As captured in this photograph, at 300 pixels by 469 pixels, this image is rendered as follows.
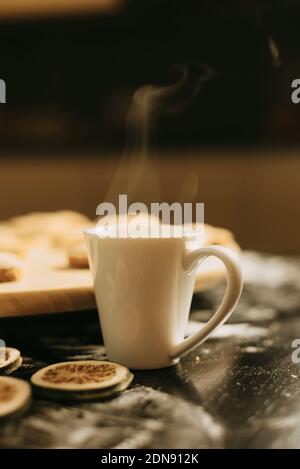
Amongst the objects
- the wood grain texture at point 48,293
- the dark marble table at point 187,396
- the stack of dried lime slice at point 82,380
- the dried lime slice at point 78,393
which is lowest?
the dark marble table at point 187,396

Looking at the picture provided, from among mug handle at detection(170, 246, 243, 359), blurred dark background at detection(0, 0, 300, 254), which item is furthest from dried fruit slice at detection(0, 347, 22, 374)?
blurred dark background at detection(0, 0, 300, 254)

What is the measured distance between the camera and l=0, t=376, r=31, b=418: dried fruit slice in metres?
0.51

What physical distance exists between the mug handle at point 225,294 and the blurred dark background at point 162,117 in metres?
2.09

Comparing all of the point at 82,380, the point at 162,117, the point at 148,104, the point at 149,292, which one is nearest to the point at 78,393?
the point at 82,380

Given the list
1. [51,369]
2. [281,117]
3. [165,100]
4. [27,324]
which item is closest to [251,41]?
[281,117]

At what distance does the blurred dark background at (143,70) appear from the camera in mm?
2812

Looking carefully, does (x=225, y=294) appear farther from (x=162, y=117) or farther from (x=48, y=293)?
(x=162, y=117)

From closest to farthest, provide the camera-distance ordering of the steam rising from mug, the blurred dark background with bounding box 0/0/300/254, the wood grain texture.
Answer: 1. the wood grain texture
2. the steam rising from mug
3. the blurred dark background with bounding box 0/0/300/254

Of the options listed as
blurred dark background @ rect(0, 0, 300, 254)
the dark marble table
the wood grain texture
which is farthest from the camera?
blurred dark background @ rect(0, 0, 300, 254)

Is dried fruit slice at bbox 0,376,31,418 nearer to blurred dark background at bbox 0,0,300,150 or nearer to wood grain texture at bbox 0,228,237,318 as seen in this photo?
wood grain texture at bbox 0,228,237,318

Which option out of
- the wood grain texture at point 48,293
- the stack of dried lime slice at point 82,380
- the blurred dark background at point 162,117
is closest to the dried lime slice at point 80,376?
the stack of dried lime slice at point 82,380

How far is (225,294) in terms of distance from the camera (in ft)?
2.06

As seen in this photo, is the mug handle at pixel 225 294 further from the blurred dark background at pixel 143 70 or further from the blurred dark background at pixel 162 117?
the blurred dark background at pixel 143 70

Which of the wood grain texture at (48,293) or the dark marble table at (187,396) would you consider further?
the wood grain texture at (48,293)
